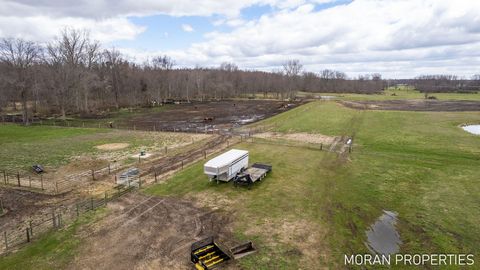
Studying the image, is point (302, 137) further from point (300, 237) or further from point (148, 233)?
point (148, 233)

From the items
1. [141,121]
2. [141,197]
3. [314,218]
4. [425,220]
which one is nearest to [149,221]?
[141,197]

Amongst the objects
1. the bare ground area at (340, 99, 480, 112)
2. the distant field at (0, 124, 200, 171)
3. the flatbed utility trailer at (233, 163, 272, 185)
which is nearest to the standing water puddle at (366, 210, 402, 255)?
the flatbed utility trailer at (233, 163, 272, 185)

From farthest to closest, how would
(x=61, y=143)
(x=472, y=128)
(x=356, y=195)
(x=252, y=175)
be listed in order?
1. (x=472, y=128)
2. (x=61, y=143)
3. (x=252, y=175)
4. (x=356, y=195)

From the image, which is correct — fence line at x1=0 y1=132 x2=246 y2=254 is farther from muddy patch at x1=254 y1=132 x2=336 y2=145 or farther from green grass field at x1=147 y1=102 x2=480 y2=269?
muddy patch at x1=254 y1=132 x2=336 y2=145

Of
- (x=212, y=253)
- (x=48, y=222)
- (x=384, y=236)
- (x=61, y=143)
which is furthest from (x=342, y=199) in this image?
(x=61, y=143)

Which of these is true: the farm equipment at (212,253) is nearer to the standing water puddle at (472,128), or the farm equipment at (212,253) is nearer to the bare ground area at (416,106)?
the standing water puddle at (472,128)
